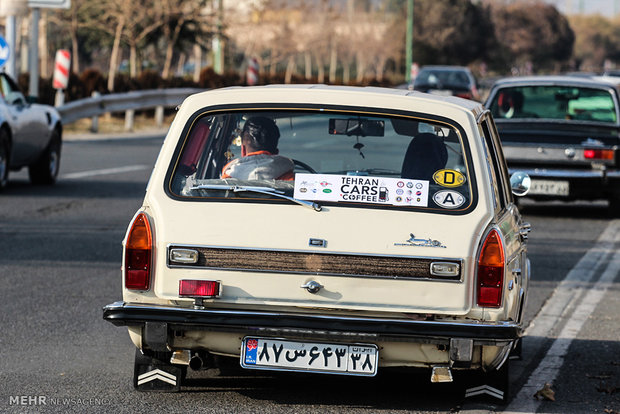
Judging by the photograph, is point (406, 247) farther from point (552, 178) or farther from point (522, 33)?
point (522, 33)

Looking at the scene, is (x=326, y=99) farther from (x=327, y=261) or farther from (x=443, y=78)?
(x=443, y=78)

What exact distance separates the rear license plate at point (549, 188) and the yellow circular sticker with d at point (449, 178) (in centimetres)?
822

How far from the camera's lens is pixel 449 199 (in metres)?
5.22

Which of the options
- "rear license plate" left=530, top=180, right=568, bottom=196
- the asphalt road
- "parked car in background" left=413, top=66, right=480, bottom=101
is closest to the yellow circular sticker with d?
the asphalt road

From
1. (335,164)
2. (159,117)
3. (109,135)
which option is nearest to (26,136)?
(335,164)

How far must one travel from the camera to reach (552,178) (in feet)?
43.6

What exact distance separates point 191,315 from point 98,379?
42.0 inches

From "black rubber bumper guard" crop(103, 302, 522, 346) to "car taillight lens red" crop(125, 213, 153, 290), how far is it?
0.16 metres

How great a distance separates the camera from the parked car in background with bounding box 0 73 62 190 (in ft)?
47.6

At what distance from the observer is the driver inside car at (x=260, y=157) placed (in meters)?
5.47

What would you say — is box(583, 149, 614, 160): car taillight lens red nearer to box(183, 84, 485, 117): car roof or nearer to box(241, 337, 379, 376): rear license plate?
box(183, 84, 485, 117): car roof

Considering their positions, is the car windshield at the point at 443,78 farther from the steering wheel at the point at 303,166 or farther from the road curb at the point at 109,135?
the steering wheel at the point at 303,166

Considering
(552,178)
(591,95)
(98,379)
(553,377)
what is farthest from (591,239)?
(98,379)

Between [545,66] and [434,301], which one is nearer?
[434,301]
